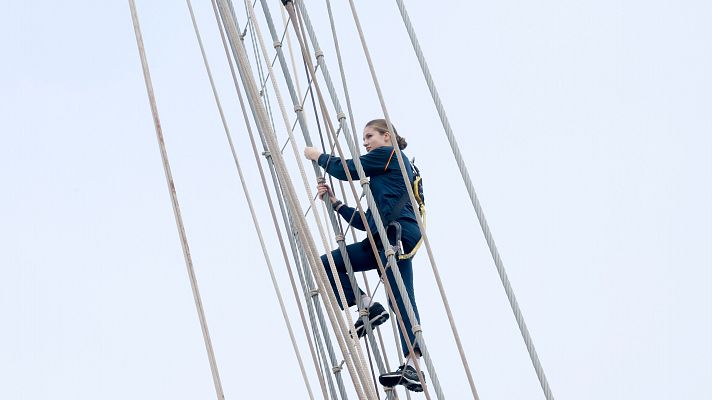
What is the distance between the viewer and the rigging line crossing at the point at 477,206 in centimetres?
594

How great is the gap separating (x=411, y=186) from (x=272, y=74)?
0.84 metres

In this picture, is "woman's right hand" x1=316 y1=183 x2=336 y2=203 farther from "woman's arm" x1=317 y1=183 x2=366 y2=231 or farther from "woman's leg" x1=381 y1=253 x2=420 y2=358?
"woman's leg" x1=381 y1=253 x2=420 y2=358

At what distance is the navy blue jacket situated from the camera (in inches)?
259

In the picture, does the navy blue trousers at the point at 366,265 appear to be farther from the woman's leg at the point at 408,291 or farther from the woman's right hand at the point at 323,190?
the woman's right hand at the point at 323,190

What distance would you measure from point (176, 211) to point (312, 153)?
157 cm

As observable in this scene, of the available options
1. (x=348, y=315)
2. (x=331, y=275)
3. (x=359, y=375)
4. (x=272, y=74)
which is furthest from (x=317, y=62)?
(x=359, y=375)

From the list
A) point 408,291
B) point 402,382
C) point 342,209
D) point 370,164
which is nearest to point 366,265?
point 408,291

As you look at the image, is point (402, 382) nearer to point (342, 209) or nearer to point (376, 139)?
point (342, 209)

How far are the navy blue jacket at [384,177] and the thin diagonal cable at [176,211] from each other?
128cm

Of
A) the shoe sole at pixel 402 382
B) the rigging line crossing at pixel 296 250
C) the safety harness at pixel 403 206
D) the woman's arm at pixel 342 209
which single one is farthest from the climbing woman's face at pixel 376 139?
the shoe sole at pixel 402 382

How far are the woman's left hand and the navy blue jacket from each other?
12cm

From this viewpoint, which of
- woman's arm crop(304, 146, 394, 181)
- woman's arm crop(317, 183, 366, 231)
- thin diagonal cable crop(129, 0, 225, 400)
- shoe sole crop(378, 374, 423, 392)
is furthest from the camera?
woman's arm crop(317, 183, 366, 231)

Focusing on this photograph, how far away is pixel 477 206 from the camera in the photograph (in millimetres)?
6270

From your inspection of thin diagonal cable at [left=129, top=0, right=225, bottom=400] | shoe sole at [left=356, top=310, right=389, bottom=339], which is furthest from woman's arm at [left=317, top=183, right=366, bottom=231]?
thin diagonal cable at [left=129, top=0, right=225, bottom=400]
